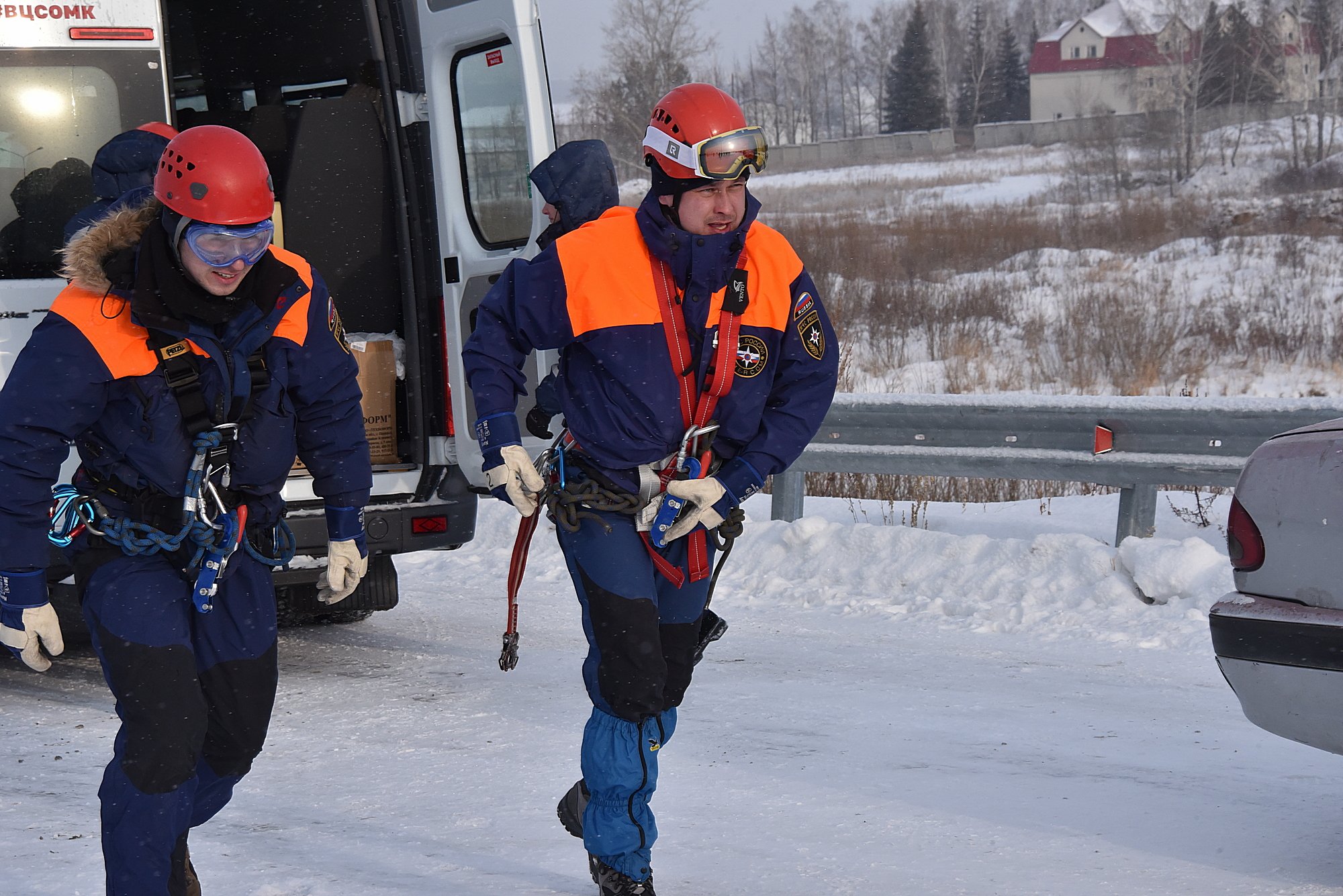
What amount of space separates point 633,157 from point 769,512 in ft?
163

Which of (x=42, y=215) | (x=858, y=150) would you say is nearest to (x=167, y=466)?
(x=42, y=215)

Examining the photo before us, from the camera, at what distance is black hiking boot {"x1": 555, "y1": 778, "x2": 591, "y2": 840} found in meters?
3.47

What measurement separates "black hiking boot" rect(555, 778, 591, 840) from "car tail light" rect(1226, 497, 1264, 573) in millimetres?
1627

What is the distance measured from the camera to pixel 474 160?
5.72 meters

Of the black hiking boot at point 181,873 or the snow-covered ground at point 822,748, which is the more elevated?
the black hiking boot at point 181,873

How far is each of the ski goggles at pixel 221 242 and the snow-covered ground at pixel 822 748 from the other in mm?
1502

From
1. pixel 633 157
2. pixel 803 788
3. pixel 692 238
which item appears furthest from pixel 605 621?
pixel 633 157

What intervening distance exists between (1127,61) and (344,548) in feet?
277

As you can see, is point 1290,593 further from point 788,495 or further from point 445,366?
point 788,495

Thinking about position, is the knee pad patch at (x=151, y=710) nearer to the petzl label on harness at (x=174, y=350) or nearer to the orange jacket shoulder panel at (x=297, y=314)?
the petzl label on harness at (x=174, y=350)

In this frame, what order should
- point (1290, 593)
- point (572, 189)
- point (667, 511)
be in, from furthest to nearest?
point (572, 189) → point (667, 511) → point (1290, 593)

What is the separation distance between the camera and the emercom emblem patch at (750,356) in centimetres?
332

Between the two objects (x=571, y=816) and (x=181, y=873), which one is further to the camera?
(x=571, y=816)

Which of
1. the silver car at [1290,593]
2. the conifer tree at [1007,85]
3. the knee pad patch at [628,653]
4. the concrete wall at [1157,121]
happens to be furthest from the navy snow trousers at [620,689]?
the conifer tree at [1007,85]
